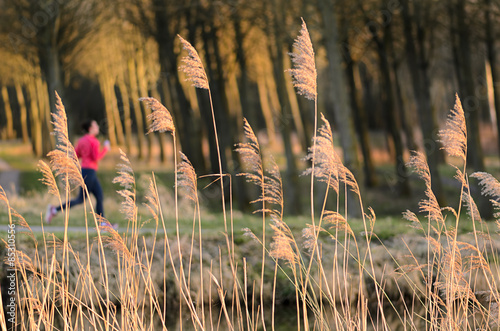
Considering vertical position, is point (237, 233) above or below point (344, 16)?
below

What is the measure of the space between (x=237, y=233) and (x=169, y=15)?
1002cm

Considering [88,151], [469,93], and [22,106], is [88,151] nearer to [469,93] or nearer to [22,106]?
[469,93]

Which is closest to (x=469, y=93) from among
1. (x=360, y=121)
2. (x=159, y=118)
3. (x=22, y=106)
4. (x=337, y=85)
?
(x=337, y=85)

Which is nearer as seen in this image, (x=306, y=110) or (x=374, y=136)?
(x=306, y=110)

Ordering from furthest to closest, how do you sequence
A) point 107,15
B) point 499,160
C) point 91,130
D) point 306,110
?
point 499,160
point 306,110
point 107,15
point 91,130

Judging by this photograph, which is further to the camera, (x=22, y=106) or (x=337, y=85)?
(x=22, y=106)

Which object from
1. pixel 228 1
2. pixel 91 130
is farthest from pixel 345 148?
pixel 91 130

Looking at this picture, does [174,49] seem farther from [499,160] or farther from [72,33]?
[499,160]

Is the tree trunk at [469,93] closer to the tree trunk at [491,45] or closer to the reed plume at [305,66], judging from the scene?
the tree trunk at [491,45]

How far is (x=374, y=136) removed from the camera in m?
32.9

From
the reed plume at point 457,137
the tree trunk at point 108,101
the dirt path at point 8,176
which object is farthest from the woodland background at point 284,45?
the reed plume at point 457,137

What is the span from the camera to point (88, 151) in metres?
8.29

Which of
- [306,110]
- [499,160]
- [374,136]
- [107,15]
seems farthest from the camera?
[374,136]

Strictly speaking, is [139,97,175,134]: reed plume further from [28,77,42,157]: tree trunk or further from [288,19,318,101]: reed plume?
[28,77,42,157]: tree trunk
